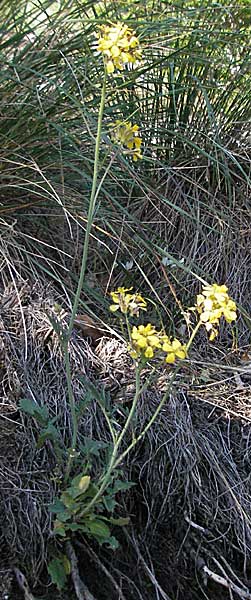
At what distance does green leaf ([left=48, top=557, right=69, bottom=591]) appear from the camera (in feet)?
4.92

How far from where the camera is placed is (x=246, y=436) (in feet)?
6.24

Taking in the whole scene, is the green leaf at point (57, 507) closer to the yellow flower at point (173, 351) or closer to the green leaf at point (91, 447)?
the green leaf at point (91, 447)

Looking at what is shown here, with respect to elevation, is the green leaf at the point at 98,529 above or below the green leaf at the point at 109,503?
below

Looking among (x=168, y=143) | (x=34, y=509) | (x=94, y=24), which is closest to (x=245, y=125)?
(x=168, y=143)

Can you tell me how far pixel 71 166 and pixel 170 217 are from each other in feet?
1.39

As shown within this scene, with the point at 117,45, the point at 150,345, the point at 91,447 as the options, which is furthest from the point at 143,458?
the point at 117,45

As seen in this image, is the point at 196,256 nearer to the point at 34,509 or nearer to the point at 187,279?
the point at 187,279

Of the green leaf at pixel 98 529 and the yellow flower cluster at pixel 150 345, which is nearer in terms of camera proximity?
the yellow flower cluster at pixel 150 345

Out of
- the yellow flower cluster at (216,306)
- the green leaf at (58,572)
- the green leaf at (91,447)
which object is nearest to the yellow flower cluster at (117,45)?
the yellow flower cluster at (216,306)

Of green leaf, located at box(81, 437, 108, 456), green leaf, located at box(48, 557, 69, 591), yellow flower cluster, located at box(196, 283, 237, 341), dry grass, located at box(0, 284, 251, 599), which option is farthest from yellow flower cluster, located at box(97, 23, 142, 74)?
green leaf, located at box(48, 557, 69, 591)

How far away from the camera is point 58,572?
152 cm

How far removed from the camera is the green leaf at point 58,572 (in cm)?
150

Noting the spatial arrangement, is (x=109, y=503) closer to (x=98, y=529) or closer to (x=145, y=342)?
(x=98, y=529)

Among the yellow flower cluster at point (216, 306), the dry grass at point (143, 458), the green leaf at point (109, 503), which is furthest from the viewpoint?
the dry grass at point (143, 458)
